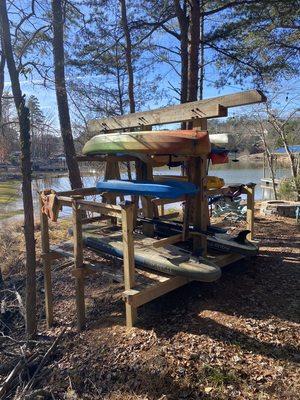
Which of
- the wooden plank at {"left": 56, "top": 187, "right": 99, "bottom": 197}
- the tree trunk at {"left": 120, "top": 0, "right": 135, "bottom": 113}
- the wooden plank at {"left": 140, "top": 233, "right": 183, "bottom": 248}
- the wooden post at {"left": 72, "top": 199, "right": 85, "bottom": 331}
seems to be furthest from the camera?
the tree trunk at {"left": 120, "top": 0, "right": 135, "bottom": 113}

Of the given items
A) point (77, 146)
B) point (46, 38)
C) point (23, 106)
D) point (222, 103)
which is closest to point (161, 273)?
point (222, 103)

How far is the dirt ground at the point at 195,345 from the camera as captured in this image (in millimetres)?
2822

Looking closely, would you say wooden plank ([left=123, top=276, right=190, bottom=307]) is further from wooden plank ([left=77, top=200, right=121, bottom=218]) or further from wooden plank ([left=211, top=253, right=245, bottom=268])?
wooden plank ([left=77, top=200, right=121, bottom=218])

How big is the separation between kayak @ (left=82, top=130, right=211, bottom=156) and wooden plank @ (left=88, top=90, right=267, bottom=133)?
25 cm

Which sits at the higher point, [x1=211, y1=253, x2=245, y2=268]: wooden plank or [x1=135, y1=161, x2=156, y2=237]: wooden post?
[x1=135, y1=161, x2=156, y2=237]: wooden post

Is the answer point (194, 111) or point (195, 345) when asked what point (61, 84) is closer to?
point (194, 111)

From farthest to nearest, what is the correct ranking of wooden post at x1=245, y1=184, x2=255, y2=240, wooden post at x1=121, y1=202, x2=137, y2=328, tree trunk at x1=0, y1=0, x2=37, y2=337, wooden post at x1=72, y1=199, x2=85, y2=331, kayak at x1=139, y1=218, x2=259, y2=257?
1. wooden post at x1=245, y1=184, x2=255, y2=240
2. tree trunk at x1=0, y1=0, x2=37, y2=337
3. kayak at x1=139, y1=218, x2=259, y2=257
4. wooden post at x1=72, y1=199, x2=85, y2=331
5. wooden post at x1=121, y1=202, x2=137, y2=328

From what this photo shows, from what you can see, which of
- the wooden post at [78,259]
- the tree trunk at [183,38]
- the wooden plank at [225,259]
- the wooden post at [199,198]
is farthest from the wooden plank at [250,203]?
the tree trunk at [183,38]

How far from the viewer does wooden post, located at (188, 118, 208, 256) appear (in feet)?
13.5

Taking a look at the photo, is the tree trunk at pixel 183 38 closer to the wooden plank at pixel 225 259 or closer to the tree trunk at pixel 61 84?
the tree trunk at pixel 61 84

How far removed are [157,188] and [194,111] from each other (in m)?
1.02

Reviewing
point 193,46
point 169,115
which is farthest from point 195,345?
point 193,46

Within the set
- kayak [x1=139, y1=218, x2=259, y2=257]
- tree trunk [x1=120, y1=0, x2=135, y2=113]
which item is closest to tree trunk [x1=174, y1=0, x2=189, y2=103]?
tree trunk [x1=120, y1=0, x2=135, y2=113]

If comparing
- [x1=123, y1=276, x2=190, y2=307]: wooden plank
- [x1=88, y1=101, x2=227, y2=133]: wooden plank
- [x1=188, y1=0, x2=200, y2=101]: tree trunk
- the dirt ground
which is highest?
[x1=188, y1=0, x2=200, y2=101]: tree trunk
